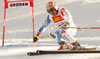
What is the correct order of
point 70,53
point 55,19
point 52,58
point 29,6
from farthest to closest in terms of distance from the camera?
point 29,6 → point 55,19 → point 70,53 → point 52,58

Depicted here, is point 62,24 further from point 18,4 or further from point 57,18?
point 18,4

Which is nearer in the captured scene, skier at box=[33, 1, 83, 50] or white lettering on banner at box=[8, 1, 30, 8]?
skier at box=[33, 1, 83, 50]

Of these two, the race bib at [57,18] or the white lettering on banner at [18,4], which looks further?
the white lettering on banner at [18,4]

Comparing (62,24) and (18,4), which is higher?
(18,4)

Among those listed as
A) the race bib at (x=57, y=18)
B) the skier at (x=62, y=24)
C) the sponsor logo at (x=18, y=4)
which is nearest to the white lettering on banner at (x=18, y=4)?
the sponsor logo at (x=18, y=4)

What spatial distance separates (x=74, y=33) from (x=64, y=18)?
650 millimetres

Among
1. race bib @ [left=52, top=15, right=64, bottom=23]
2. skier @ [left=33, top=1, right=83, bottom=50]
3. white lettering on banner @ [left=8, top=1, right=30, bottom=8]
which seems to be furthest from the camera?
white lettering on banner @ [left=8, top=1, right=30, bottom=8]

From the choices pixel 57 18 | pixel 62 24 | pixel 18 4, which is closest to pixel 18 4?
pixel 18 4

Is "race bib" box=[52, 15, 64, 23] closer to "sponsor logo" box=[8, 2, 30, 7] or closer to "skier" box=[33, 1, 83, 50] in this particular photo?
"skier" box=[33, 1, 83, 50]

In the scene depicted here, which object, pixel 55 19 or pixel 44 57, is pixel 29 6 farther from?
pixel 44 57

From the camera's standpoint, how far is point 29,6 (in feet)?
22.6

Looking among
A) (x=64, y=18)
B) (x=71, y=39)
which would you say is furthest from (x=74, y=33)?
(x=64, y=18)

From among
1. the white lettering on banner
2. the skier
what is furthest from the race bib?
the white lettering on banner

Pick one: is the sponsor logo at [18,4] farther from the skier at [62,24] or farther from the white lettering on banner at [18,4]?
the skier at [62,24]
